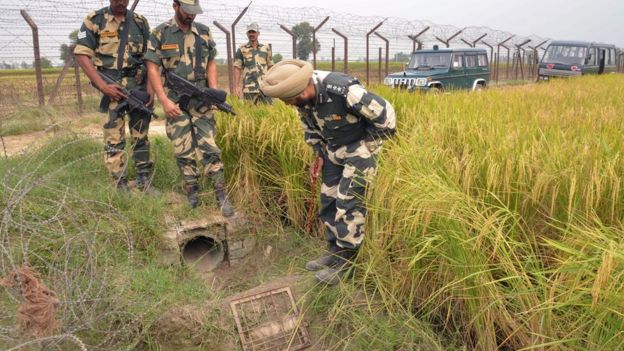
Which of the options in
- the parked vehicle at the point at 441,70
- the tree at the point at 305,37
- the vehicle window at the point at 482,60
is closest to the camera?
the parked vehicle at the point at 441,70

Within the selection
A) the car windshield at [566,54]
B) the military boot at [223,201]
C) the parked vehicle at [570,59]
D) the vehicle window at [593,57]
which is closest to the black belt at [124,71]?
the military boot at [223,201]

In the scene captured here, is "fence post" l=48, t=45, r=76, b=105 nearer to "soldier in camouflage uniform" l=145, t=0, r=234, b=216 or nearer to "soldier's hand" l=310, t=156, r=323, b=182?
"soldier in camouflage uniform" l=145, t=0, r=234, b=216

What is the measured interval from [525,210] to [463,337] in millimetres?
652

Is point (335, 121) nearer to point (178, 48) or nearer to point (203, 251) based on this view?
point (178, 48)

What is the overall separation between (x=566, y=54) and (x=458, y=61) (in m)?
5.58

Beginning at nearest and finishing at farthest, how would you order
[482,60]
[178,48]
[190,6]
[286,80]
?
[286,80]
[190,6]
[178,48]
[482,60]

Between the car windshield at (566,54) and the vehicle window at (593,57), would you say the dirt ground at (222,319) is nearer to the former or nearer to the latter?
the car windshield at (566,54)

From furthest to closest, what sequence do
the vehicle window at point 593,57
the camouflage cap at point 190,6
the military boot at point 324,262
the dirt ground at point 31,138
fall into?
1. the vehicle window at point 593,57
2. the dirt ground at point 31,138
3. the camouflage cap at point 190,6
4. the military boot at point 324,262

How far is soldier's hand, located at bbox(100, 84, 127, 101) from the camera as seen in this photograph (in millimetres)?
3443

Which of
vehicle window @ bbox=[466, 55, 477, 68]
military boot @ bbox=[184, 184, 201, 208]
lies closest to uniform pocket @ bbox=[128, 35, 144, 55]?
military boot @ bbox=[184, 184, 201, 208]

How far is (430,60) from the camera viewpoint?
10.3m

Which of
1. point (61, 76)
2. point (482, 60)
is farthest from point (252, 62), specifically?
point (482, 60)

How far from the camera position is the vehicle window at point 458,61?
10055mm

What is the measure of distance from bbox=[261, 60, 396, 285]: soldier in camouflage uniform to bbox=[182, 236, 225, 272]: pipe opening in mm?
1234
